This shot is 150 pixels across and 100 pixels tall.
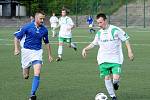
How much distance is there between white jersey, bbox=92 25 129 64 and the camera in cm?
1098

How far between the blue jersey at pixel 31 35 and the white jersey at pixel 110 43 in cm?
134

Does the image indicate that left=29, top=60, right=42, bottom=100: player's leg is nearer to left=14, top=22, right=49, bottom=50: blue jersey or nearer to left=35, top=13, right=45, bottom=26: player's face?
left=14, top=22, right=49, bottom=50: blue jersey

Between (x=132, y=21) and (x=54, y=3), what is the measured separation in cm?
1358

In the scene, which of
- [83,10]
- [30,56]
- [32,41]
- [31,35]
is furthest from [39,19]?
[83,10]

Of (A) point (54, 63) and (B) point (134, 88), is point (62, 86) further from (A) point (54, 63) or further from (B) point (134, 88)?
(A) point (54, 63)

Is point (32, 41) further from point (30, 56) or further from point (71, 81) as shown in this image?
point (71, 81)

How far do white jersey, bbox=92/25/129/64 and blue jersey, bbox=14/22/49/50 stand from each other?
1336 millimetres

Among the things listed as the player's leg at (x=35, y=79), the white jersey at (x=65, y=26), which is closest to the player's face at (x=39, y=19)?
the player's leg at (x=35, y=79)

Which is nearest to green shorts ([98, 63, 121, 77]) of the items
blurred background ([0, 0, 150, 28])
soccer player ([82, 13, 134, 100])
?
soccer player ([82, 13, 134, 100])

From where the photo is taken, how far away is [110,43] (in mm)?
11039

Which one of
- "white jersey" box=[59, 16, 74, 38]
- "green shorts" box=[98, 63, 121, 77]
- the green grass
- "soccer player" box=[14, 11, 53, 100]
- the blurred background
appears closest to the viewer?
"green shorts" box=[98, 63, 121, 77]

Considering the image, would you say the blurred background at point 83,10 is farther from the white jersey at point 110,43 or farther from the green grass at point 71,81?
the white jersey at point 110,43

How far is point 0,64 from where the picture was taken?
61.5 ft

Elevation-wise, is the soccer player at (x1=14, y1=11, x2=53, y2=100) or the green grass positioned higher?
the soccer player at (x1=14, y1=11, x2=53, y2=100)
